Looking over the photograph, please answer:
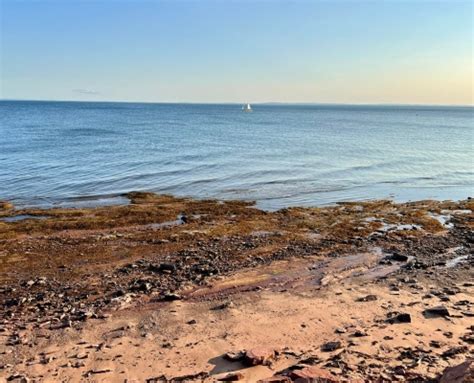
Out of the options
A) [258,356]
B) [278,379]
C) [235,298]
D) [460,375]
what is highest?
[460,375]

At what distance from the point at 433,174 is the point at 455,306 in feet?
93.0

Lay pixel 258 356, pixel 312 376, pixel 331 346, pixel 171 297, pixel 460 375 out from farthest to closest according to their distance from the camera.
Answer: pixel 171 297 → pixel 331 346 → pixel 258 356 → pixel 312 376 → pixel 460 375

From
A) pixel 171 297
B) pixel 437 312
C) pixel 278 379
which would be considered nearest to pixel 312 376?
pixel 278 379

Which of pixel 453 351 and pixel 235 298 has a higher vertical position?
pixel 453 351

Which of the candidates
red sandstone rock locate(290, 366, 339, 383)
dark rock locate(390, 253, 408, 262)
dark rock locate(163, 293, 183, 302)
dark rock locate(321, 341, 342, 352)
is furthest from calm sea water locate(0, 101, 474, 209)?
red sandstone rock locate(290, 366, 339, 383)

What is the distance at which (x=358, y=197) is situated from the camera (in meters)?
26.8

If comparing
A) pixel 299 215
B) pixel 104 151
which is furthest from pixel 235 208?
pixel 104 151

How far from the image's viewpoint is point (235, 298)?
462 inches

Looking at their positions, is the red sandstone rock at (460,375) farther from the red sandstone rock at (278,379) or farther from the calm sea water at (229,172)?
the calm sea water at (229,172)

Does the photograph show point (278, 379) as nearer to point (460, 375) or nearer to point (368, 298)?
point (460, 375)

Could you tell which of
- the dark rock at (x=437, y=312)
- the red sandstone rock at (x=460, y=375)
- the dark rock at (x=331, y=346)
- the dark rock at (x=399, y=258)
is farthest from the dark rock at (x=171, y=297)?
the dark rock at (x=399, y=258)

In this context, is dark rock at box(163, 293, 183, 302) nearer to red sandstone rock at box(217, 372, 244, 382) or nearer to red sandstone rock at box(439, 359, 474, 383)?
red sandstone rock at box(217, 372, 244, 382)

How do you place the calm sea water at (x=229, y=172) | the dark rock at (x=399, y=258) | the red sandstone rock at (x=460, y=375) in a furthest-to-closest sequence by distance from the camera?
1. the calm sea water at (x=229, y=172)
2. the dark rock at (x=399, y=258)
3. the red sandstone rock at (x=460, y=375)

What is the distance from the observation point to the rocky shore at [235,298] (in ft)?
27.2
